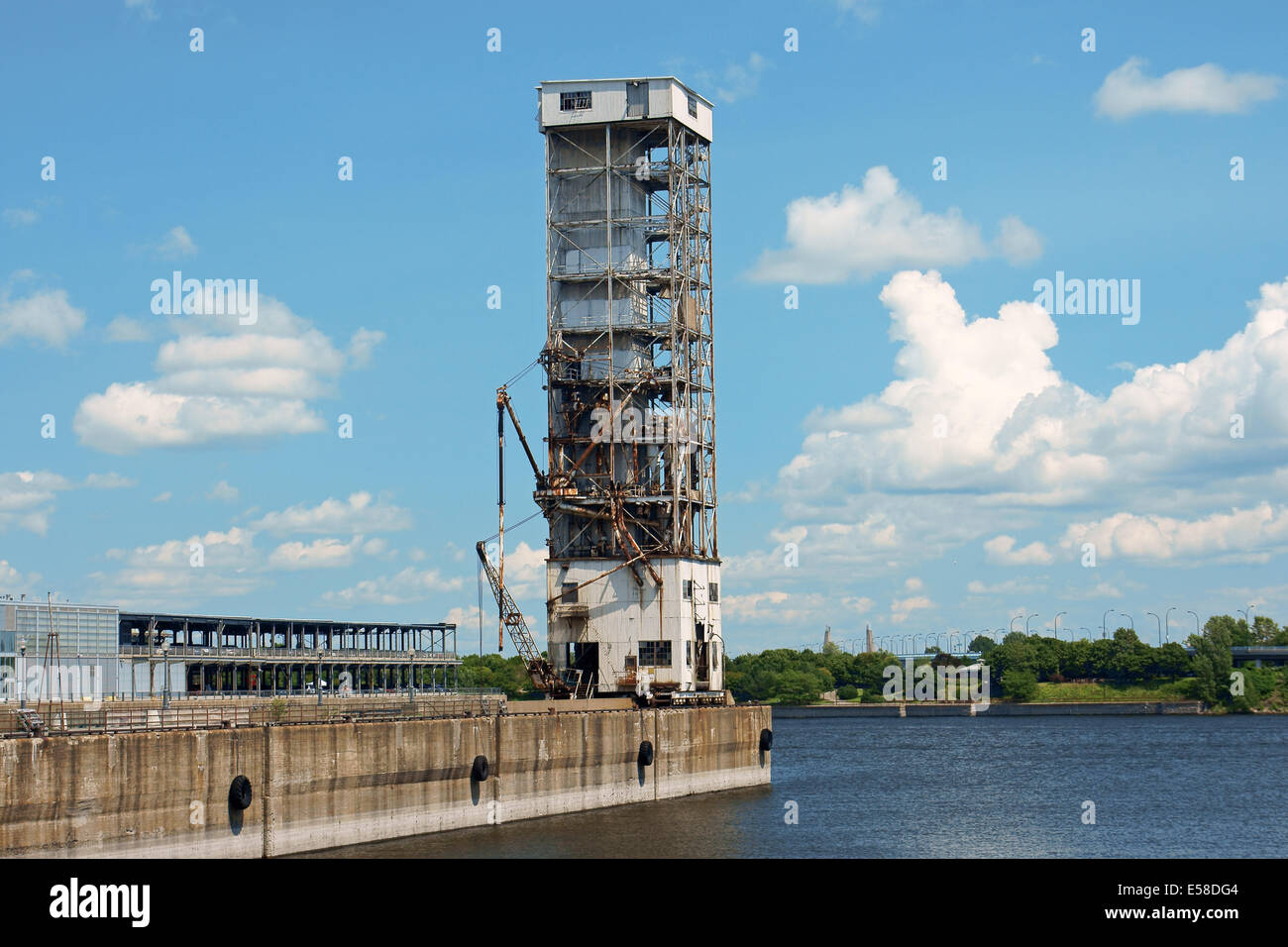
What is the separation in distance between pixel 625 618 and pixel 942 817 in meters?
25.4

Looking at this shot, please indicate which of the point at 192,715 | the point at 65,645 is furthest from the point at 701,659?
the point at 192,715

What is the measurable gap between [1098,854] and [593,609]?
134ft

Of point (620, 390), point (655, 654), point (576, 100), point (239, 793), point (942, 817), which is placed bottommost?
point (942, 817)

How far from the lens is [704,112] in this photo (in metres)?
103

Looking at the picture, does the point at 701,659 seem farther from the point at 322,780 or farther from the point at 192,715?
the point at 192,715

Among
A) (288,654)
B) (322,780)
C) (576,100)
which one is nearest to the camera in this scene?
(322,780)

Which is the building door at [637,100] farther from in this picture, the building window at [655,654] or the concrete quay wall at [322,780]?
the concrete quay wall at [322,780]

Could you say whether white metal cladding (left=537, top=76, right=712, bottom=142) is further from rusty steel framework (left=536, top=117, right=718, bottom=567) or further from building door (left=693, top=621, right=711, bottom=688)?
building door (left=693, top=621, right=711, bottom=688)

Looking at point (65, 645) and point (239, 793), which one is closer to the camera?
point (239, 793)

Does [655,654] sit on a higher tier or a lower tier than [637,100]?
lower

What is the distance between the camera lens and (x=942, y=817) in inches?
3113

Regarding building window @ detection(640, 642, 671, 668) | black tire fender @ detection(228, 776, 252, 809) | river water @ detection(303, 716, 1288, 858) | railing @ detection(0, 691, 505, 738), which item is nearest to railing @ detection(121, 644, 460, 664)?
building window @ detection(640, 642, 671, 668)

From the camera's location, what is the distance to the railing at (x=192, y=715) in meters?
49.3
